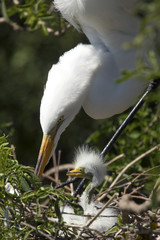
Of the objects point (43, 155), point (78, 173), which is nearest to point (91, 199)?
point (78, 173)

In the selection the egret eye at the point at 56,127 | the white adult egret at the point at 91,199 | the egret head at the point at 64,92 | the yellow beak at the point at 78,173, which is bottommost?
the white adult egret at the point at 91,199

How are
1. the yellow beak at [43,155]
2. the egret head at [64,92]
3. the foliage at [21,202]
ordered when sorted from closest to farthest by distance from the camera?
the foliage at [21,202], the egret head at [64,92], the yellow beak at [43,155]

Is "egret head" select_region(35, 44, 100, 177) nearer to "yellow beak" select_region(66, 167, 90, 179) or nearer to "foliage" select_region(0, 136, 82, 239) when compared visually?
"yellow beak" select_region(66, 167, 90, 179)

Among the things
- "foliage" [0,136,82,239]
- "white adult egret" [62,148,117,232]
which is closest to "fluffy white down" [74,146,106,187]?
"white adult egret" [62,148,117,232]

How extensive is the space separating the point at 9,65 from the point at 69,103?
6.79 feet

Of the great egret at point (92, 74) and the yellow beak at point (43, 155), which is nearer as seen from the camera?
the great egret at point (92, 74)

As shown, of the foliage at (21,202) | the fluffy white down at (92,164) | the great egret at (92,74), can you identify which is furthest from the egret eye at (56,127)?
the foliage at (21,202)

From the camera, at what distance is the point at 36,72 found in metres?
3.75

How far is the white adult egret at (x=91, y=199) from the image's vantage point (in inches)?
73.4

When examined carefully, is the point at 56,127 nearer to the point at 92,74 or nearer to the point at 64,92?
the point at 64,92

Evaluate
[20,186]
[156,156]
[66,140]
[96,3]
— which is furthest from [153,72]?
[66,140]

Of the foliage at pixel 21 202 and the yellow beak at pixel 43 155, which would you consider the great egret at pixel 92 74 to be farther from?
the foliage at pixel 21 202

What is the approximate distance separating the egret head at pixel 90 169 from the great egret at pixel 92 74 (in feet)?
0.44

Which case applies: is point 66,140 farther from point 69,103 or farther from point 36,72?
point 69,103
